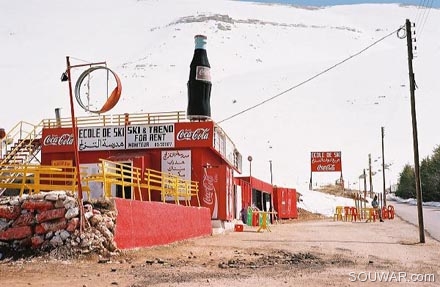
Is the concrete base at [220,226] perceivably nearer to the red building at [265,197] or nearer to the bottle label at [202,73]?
the red building at [265,197]

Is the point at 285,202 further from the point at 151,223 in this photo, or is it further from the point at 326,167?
the point at 151,223

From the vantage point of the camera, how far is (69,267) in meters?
12.5

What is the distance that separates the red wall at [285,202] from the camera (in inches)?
1827

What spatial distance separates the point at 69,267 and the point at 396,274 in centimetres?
649

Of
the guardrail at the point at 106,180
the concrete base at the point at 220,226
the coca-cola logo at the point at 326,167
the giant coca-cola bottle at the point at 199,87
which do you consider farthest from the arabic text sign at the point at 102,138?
the coca-cola logo at the point at 326,167

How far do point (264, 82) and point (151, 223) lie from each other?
383ft

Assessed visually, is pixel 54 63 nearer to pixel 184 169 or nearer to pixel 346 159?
pixel 346 159

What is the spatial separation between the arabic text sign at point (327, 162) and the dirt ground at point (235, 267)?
138 feet

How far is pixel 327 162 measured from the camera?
60.4 meters

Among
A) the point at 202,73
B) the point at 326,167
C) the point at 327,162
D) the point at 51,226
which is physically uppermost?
the point at 202,73

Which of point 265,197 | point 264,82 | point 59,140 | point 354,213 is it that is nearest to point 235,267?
point 59,140

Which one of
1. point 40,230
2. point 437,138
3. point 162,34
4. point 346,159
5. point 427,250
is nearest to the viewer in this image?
point 40,230

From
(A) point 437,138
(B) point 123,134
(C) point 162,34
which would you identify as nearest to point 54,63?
(C) point 162,34

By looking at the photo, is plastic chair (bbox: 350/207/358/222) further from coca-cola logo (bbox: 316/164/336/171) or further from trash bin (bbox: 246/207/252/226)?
coca-cola logo (bbox: 316/164/336/171)
